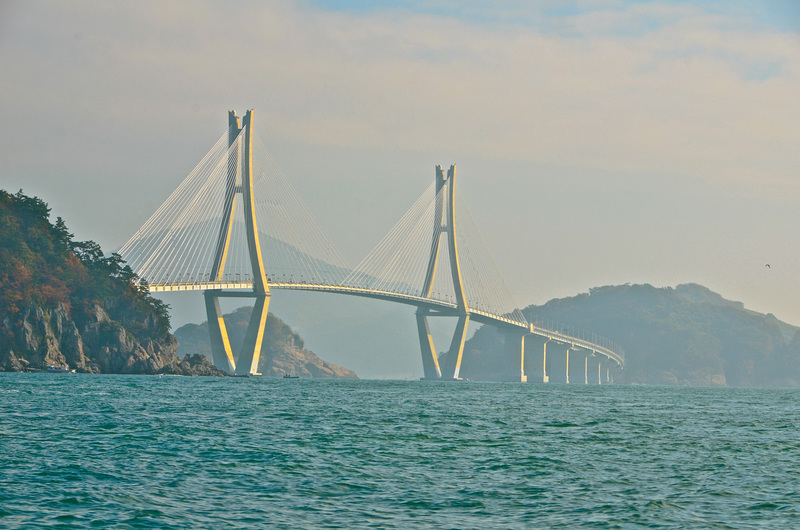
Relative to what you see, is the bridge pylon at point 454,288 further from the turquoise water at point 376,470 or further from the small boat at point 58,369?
the turquoise water at point 376,470

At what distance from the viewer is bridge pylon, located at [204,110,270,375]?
283ft

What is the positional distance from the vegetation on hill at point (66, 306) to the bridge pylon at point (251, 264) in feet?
13.0

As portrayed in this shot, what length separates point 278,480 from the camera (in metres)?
22.1

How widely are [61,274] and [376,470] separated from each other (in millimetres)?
69588

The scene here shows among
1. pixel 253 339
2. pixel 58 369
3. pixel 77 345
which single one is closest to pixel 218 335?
pixel 253 339

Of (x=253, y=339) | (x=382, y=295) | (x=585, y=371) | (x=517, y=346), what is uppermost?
(x=382, y=295)

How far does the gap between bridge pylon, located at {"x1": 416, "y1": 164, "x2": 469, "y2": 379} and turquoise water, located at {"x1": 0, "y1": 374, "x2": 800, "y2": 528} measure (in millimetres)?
71031

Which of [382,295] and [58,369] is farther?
[382,295]

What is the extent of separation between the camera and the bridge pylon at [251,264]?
86188 millimetres

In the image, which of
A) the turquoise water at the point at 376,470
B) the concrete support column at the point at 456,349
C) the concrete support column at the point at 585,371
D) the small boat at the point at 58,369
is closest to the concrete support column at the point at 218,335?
the small boat at the point at 58,369

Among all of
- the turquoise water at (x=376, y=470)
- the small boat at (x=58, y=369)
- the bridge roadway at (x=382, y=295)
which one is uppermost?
the bridge roadway at (x=382, y=295)

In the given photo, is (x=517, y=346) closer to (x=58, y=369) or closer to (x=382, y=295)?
(x=382, y=295)

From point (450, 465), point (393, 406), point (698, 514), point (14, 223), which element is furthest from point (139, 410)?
point (14, 223)

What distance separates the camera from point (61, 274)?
8738 cm
